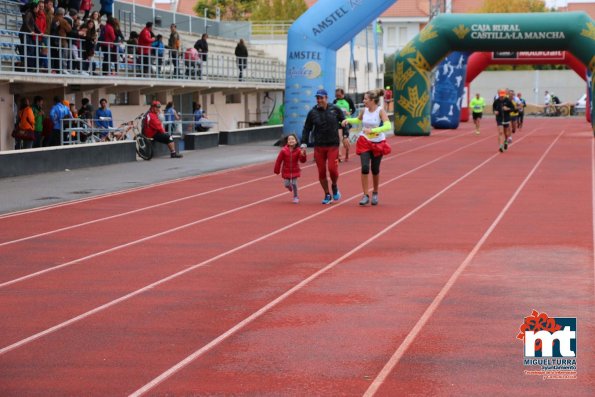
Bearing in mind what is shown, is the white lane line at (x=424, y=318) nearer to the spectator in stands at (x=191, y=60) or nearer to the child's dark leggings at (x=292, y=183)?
the child's dark leggings at (x=292, y=183)

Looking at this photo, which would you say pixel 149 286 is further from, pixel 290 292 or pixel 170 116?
pixel 170 116

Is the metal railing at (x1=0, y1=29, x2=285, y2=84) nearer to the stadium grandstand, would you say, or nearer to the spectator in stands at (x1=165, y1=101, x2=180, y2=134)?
the stadium grandstand

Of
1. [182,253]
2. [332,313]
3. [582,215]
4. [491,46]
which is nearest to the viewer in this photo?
[332,313]

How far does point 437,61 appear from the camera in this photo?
42.9 meters

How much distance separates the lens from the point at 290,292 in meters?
10.1

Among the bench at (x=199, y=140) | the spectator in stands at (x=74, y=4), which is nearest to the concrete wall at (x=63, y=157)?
A: the bench at (x=199, y=140)

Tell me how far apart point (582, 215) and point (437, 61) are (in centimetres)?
2743

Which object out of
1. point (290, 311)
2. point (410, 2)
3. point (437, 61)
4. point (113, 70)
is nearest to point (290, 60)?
point (113, 70)

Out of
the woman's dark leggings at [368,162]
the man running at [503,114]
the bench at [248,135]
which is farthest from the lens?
the bench at [248,135]

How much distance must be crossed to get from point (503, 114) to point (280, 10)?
208 feet

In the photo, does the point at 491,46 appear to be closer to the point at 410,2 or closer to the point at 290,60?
the point at 290,60

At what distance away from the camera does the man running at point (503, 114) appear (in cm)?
3048

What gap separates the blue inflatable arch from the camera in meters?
32.8

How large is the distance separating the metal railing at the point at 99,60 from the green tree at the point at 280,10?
151 feet
